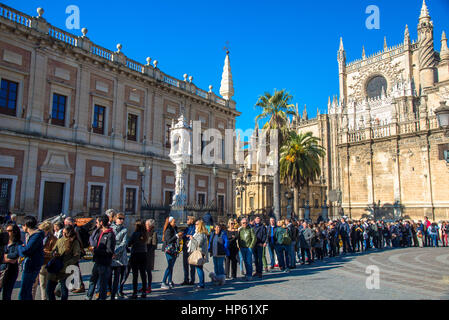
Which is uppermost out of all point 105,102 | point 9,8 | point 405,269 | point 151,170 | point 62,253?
point 9,8

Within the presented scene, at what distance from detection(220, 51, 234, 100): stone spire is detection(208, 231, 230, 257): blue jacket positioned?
26.9 meters

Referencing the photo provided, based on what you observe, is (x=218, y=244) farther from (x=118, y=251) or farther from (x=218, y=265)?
(x=118, y=251)

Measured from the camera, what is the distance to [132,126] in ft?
81.9

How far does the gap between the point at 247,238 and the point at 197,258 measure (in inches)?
82.8

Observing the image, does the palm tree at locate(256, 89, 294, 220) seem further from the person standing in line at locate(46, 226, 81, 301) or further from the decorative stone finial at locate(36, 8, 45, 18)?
the person standing in line at locate(46, 226, 81, 301)

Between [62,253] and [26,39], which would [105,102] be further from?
[62,253]

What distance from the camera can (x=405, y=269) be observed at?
11.4m

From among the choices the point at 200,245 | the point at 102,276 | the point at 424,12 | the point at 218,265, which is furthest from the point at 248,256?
the point at 424,12

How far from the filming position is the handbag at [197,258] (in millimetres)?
7814

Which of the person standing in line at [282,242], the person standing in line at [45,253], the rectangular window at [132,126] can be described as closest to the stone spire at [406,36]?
the rectangular window at [132,126]

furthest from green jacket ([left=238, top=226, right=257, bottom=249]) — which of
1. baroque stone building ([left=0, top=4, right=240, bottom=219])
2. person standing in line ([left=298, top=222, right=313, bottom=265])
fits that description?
baroque stone building ([left=0, top=4, right=240, bottom=219])

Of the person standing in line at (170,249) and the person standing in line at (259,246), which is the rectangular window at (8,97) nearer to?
the person standing in line at (170,249)
